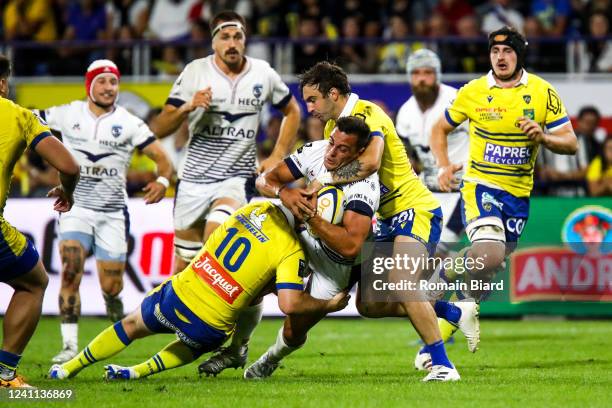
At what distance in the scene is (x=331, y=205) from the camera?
27.6ft

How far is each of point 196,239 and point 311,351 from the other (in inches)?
62.7

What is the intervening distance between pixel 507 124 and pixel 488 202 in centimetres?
69

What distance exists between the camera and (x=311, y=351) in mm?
11500

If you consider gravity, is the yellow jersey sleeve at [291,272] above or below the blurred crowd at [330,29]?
below

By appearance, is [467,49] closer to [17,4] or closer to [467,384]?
[17,4]

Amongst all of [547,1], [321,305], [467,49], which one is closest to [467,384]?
[321,305]

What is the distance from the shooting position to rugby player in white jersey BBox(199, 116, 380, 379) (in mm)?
8234

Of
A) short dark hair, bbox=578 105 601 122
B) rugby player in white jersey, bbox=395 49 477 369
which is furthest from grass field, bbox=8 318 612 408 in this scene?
short dark hair, bbox=578 105 601 122

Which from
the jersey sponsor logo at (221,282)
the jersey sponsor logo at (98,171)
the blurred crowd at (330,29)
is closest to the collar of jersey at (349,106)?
the jersey sponsor logo at (221,282)

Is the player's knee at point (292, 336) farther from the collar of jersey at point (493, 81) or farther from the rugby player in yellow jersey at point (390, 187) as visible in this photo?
the collar of jersey at point (493, 81)

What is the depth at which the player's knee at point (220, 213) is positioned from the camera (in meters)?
10.6

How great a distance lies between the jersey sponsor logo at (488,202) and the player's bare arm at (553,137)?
2.38 ft

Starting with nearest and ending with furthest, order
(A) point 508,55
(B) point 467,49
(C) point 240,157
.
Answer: (A) point 508,55
(C) point 240,157
(B) point 467,49

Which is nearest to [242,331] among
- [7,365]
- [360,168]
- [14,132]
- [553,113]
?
[360,168]
